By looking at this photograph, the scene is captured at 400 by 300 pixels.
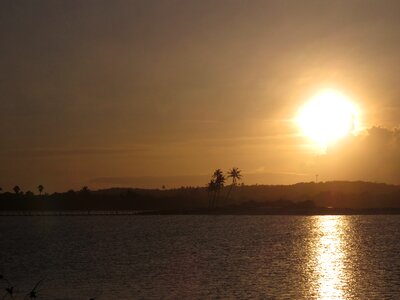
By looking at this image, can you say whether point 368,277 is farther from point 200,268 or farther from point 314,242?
point 314,242

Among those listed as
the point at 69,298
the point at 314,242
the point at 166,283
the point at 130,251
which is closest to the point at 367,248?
the point at 314,242

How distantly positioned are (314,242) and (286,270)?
185 ft

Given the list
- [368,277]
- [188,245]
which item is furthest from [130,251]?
[368,277]

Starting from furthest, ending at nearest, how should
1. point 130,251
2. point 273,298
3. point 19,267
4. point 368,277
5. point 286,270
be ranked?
point 130,251, point 19,267, point 286,270, point 368,277, point 273,298

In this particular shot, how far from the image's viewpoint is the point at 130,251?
106 m

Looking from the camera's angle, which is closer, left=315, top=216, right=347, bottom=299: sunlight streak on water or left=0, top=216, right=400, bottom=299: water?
left=315, top=216, right=347, bottom=299: sunlight streak on water

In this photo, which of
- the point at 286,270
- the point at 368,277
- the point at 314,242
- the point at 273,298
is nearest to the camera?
the point at 273,298

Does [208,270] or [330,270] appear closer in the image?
[208,270]

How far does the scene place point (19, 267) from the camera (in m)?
80.6

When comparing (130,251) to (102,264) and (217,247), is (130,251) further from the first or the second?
(102,264)

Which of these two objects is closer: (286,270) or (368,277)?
(368,277)

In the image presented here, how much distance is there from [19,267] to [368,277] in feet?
146

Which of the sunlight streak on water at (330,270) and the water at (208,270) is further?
the water at (208,270)

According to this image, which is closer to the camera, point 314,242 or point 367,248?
point 367,248
